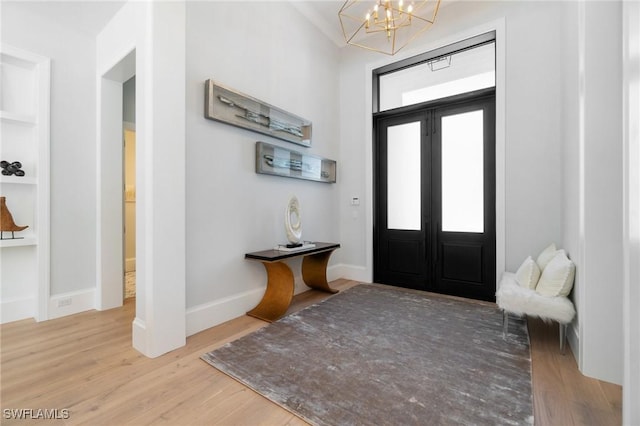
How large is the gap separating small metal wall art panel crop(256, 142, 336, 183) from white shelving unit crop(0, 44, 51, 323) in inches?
79.8

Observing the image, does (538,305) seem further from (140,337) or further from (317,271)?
(140,337)

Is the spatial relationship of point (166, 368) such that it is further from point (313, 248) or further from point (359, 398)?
point (313, 248)

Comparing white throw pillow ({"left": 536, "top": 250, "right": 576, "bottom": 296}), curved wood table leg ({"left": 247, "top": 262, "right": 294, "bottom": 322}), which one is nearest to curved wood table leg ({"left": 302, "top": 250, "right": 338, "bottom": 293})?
curved wood table leg ({"left": 247, "top": 262, "right": 294, "bottom": 322})

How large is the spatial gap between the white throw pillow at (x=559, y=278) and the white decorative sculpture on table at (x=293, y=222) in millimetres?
2241

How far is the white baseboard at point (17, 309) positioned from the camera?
2525 mm

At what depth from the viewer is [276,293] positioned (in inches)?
111

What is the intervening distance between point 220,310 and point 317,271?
1.34 metres

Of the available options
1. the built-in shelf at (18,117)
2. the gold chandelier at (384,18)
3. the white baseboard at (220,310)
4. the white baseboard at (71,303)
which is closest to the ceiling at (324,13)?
the gold chandelier at (384,18)

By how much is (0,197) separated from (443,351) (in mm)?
3993

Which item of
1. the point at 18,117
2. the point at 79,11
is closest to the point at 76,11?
the point at 79,11

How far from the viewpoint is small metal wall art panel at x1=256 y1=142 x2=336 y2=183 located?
3.02 meters

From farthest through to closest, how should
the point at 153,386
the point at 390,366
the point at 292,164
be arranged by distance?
the point at 292,164, the point at 390,366, the point at 153,386

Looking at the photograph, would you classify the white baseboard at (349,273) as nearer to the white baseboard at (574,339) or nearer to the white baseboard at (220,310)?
the white baseboard at (220,310)

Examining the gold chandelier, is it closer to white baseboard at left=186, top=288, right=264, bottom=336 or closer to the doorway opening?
the doorway opening
